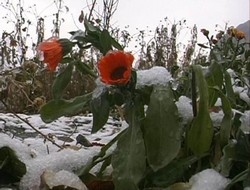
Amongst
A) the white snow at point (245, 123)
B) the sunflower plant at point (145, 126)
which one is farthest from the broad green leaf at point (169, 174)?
the white snow at point (245, 123)

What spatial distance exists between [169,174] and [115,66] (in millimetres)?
197

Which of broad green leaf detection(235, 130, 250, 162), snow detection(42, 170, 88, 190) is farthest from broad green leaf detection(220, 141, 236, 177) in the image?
snow detection(42, 170, 88, 190)

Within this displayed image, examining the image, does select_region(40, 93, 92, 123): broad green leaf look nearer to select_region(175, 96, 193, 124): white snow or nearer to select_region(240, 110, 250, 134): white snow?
select_region(175, 96, 193, 124): white snow

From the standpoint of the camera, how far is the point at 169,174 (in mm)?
803

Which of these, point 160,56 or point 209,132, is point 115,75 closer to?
point 209,132

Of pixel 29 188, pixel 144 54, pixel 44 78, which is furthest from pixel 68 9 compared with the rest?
pixel 29 188

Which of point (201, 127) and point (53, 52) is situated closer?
point (201, 127)

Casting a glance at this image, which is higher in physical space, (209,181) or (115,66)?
(115,66)

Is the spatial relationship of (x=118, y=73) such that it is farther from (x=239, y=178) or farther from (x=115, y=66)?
(x=239, y=178)

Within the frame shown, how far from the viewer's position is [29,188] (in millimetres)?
880

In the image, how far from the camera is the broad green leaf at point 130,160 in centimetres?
75

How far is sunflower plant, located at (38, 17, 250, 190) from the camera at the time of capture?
77 cm

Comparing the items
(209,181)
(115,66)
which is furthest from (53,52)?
(209,181)

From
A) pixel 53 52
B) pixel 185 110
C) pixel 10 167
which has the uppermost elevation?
pixel 53 52
